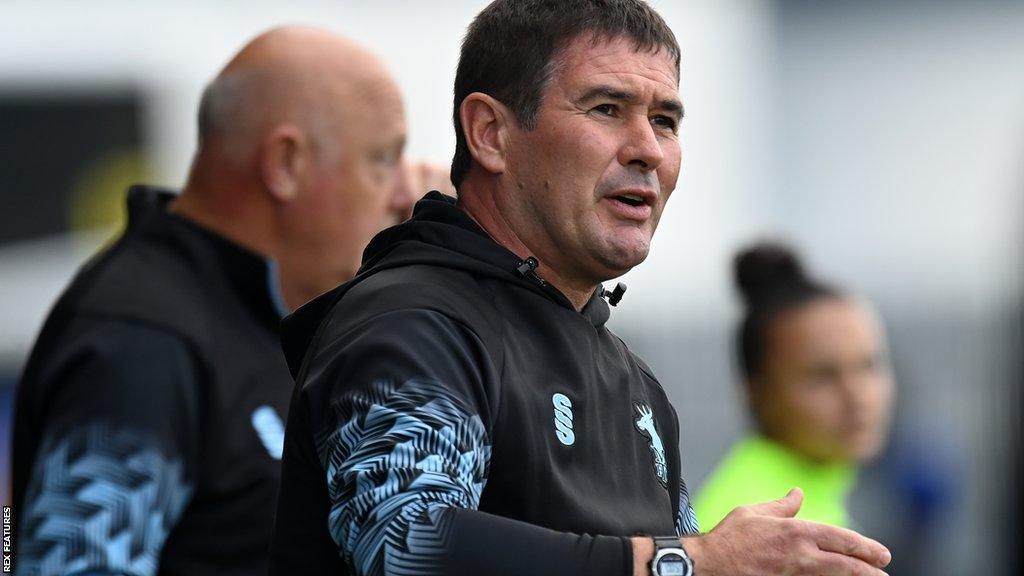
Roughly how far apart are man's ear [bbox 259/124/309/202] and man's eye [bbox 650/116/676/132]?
60.8 inches

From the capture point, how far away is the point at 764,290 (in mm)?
6309

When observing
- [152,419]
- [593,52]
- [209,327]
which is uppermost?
[593,52]

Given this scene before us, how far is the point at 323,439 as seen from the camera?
2.71 m

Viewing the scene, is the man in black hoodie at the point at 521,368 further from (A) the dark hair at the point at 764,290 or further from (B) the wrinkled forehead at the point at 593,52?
(A) the dark hair at the point at 764,290

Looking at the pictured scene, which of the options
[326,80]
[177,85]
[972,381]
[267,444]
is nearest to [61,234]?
[177,85]

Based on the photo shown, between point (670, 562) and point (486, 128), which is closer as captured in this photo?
point (670, 562)

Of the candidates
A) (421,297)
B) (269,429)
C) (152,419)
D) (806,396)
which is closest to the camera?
(421,297)

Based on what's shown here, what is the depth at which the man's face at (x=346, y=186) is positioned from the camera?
179 inches

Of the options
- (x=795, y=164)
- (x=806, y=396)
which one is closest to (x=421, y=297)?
(x=806, y=396)

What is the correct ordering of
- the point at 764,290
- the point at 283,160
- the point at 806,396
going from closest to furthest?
1. the point at 283,160
2. the point at 806,396
3. the point at 764,290

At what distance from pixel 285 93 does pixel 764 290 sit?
2.32 m

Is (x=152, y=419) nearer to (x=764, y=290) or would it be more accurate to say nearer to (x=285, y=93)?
(x=285, y=93)

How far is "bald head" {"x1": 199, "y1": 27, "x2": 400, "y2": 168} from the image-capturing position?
179 inches

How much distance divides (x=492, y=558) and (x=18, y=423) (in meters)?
1.67
